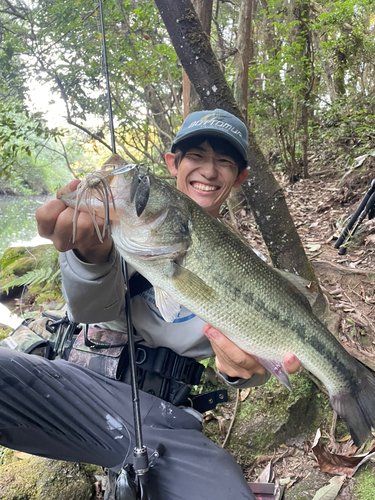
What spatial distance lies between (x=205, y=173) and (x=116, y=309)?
1.19m

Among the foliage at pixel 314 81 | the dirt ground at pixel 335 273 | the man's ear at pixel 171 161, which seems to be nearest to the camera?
the dirt ground at pixel 335 273

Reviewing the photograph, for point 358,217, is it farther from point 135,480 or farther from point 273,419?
point 135,480

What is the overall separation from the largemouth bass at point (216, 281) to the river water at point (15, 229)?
16.8ft

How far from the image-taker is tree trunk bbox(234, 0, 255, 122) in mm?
5789

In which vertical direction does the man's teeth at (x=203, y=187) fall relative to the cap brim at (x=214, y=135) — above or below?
below

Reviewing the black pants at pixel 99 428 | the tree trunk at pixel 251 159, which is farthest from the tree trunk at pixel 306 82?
the black pants at pixel 99 428

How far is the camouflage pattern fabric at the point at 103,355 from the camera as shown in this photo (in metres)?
2.33

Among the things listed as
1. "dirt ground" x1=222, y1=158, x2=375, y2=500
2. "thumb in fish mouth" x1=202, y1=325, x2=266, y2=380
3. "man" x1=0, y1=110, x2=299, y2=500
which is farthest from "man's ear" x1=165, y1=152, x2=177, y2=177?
"dirt ground" x1=222, y1=158, x2=375, y2=500

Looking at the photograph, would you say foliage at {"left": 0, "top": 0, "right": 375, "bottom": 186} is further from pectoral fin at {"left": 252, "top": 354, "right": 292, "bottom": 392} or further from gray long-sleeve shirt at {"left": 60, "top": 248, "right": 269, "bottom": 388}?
pectoral fin at {"left": 252, "top": 354, "right": 292, "bottom": 392}

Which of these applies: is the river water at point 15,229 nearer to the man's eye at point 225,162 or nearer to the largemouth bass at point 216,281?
the man's eye at point 225,162

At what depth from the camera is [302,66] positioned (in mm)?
7203

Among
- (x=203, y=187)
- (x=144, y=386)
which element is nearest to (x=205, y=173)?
(x=203, y=187)

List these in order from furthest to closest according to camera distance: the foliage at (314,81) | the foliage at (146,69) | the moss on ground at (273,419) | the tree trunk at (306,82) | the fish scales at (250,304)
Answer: the tree trunk at (306,82), the foliage at (314,81), the foliage at (146,69), the moss on ground at (273,419), the fish scales at (250,304)

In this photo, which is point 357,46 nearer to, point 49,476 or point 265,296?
point 265,296
